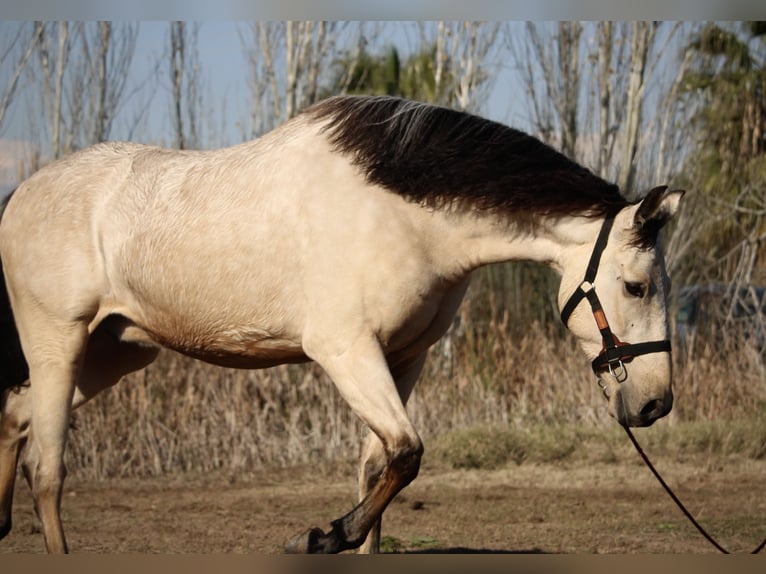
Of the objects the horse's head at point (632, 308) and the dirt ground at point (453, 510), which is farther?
the dirt ground at point (453, 510)

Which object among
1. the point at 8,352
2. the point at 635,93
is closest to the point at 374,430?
the point at 8,352

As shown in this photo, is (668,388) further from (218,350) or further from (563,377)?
(563,377)

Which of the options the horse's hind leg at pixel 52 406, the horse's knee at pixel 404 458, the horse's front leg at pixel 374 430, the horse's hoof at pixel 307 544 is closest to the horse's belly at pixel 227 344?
the horse's hind leg at pixel 52 406

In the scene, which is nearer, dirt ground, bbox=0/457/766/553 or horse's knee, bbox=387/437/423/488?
horse's knee, bbox=387/437/423/488

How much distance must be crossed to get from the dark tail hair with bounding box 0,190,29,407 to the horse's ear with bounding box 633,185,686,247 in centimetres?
331

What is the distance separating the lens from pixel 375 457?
4395 millimetres

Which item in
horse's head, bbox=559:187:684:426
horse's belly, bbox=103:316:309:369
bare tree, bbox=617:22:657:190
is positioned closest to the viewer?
horse's head, bbox=559:187:684:426

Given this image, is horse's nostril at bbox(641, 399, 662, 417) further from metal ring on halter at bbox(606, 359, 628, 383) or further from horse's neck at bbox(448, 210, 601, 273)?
horse's neck at bbox(448, 210, 601, 273)

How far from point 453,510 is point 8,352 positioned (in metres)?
3.29

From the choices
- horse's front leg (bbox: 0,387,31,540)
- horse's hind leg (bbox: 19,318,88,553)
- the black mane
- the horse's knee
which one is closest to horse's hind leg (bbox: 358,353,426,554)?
the horse's knee

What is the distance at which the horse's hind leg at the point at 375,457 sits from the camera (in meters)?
4.38

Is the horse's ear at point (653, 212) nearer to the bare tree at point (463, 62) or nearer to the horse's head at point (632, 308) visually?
the horse's head at point (632, 308)

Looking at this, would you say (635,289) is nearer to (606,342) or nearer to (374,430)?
(606,342)

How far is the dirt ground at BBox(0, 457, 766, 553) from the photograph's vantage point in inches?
226
